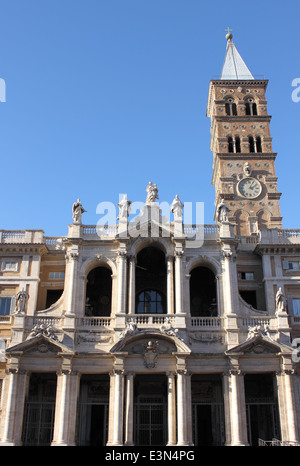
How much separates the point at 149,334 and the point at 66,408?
771 centimetres

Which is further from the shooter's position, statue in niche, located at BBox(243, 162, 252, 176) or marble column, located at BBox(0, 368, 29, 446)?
statue in niche, located at BBox(243, 162, 252, 176)

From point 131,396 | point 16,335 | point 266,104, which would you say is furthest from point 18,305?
point 266,104

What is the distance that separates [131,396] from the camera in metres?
37.2

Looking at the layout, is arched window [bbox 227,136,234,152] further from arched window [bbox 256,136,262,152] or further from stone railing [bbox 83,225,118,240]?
stone railing [bbox 83,225,118,240]

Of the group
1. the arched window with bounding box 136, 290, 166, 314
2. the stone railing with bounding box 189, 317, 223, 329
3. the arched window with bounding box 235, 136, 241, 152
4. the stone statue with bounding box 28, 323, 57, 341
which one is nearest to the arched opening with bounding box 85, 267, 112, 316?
the arched window with bounding box 136, 290, 166, 314

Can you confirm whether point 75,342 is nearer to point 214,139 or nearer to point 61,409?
point 61,409

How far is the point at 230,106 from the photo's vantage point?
201 feet

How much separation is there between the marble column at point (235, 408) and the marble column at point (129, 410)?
21.9 feet

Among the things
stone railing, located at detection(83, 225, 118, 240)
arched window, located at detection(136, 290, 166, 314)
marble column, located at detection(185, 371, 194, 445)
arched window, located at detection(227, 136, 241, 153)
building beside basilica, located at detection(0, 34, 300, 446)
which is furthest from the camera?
arched window, located at detection(227, 136, 241, 153)

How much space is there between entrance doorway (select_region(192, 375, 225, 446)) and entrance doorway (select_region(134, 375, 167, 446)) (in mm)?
2375

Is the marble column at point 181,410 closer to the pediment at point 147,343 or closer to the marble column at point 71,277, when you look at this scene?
the pediment at point 147,343

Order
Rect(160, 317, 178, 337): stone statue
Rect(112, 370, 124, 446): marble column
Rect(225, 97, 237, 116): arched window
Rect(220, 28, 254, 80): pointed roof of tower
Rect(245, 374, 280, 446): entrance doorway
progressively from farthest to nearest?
Rect(220, 28, 254, 80): pointed roof of tower < Rect(225, 97, 237, 116): arched window < Rect(245, 374, 280, 446): entrance doorway < Rect(160, 317, 178, 337): stone statue < Rect(112, 370, 124, 446): marble column

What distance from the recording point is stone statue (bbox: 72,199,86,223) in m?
43.1

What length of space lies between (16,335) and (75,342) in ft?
14.4
